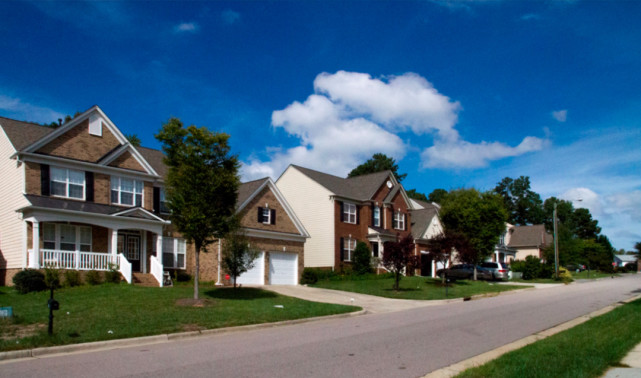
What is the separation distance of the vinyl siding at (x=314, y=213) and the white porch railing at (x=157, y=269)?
43.4 feet

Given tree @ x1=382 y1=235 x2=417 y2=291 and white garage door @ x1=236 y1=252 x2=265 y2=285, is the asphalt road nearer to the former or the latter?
tree @ x1=382 y1=235 x2=417 y2=291

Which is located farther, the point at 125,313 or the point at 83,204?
the point at 83,204

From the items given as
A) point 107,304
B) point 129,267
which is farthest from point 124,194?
point 107,304

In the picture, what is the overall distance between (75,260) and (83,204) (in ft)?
9.18

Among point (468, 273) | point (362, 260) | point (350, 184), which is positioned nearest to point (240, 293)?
point (362, 260)

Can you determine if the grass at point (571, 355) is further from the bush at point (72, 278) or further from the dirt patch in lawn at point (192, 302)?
the bush at point (72, 278)

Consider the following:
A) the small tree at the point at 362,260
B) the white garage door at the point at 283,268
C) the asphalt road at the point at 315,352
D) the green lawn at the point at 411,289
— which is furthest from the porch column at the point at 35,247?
the small tree at the point at 362,260

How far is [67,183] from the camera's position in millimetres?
25047

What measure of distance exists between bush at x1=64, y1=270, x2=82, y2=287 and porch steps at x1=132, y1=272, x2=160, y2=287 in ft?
8.71

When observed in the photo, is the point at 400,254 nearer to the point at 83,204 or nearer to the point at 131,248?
the point at 131,248

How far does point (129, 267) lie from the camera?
2438cm

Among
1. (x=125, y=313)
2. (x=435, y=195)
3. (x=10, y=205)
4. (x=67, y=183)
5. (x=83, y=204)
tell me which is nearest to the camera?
(x=125, y=313)

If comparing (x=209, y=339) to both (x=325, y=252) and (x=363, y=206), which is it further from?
(x=363, y=206)

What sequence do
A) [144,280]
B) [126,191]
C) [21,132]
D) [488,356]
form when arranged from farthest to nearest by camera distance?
[126,191], [144,280], [21,132], [488,356]
